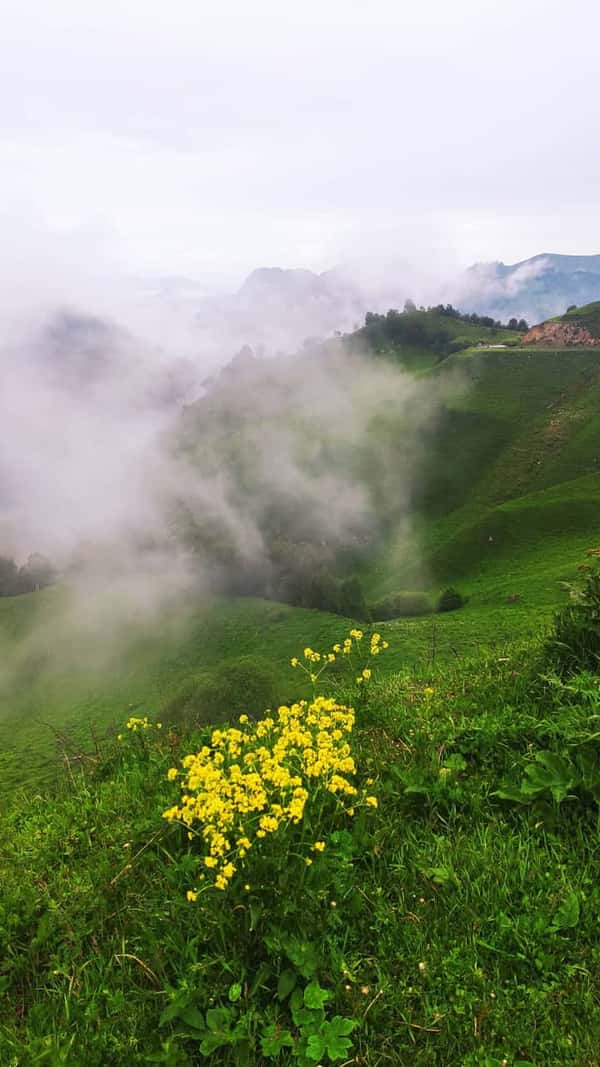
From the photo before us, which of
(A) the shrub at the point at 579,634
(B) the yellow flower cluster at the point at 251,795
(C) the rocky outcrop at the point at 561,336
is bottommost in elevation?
(A) the shrub at the point at 579,634

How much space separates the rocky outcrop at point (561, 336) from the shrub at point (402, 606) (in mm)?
103384

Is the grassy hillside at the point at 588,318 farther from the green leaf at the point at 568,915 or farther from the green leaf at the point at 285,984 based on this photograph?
the green leaf at the point at 285,984

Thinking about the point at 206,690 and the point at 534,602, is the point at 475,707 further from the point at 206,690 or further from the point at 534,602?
the point at 534,602

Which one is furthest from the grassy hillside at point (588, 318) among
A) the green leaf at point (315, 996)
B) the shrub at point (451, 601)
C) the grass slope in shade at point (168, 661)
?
the green leaf at point (315, 996)

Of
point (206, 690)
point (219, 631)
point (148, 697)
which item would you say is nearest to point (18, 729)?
point (148, 697)

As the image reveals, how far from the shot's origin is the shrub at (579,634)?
732cm

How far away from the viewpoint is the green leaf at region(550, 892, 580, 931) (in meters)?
4.41

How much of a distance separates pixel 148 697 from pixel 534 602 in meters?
63.5

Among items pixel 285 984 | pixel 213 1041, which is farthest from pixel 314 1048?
pixel 213 1041

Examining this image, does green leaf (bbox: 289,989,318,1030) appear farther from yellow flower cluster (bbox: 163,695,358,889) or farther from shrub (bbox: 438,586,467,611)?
shrub (bbox: 438,586,467,611)

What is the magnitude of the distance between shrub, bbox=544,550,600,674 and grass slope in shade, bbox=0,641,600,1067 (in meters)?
0.86

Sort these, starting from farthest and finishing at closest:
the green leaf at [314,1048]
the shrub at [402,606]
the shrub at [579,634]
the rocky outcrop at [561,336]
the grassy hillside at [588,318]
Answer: the grassy hillside at [588,318] → the rocky outcrop at [561,336] → the shrub at [402,606] → the shrub at [579,634] → the green leaf at [314,1048]

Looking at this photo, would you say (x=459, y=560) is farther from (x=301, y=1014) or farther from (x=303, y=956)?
(x=301, y=1014)

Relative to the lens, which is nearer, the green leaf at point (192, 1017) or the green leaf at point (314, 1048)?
the green leaf at point (314, 1048)
